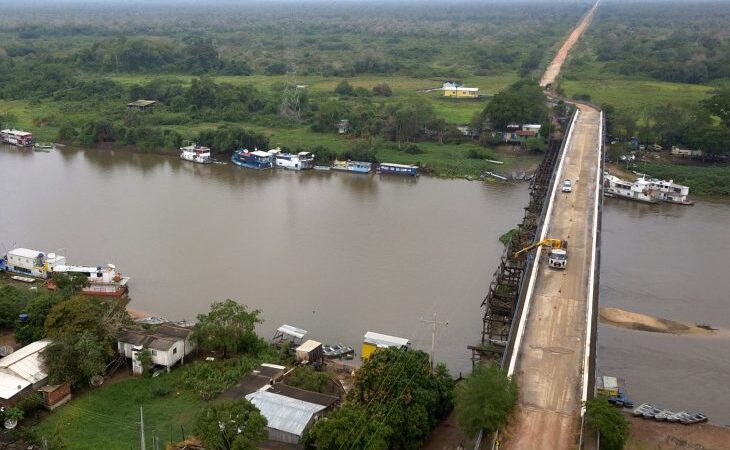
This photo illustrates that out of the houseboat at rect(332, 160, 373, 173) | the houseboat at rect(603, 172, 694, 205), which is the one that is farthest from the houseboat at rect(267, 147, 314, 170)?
the houseboat at rect(603, 172, 694, 205)

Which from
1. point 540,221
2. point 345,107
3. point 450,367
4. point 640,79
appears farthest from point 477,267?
point 640,79

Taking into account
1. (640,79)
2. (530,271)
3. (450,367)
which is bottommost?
(450,367)

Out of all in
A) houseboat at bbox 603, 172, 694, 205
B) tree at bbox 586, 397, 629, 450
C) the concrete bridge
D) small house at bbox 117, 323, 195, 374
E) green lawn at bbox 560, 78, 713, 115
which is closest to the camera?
tree at bbox 586, 397, 629, 450

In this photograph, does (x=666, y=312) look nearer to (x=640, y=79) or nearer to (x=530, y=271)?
(x=530, y=271)

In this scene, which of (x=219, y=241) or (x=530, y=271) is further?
(x=219, y=241)

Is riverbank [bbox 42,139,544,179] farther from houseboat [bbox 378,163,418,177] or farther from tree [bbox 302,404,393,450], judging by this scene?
tree [bbox 302,404,393,450]

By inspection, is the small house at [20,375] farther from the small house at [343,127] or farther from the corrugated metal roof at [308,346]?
the small house at [343,127]
